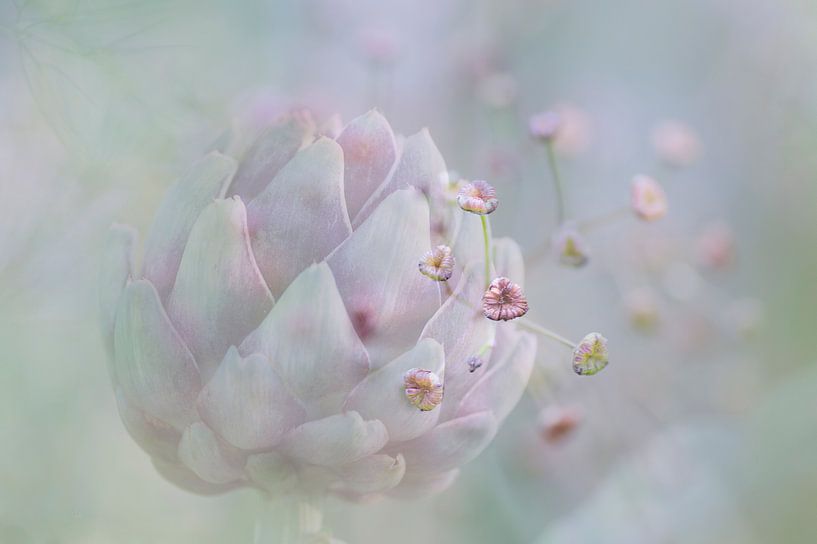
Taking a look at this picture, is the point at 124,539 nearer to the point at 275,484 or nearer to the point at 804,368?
the point at 275,484

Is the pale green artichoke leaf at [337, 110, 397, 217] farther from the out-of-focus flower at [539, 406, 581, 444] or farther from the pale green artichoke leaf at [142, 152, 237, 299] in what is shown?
the out-of-focus flower at [539, 406, 581, 444]

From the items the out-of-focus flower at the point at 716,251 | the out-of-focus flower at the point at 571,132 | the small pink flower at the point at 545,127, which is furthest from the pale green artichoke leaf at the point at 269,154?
the out-of-focus flower at the point at 716,251

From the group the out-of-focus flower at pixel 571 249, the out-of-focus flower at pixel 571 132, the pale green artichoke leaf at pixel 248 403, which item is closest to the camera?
the pale green artichoke leaf at pixel 248 403

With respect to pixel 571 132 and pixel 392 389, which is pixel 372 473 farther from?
pixel 571 132

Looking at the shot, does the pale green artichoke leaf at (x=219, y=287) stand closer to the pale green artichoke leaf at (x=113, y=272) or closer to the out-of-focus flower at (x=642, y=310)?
the pale green artichoke leaf at (x=113, y=272)

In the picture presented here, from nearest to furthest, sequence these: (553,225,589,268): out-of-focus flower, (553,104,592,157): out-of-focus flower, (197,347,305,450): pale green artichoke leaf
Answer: (197,347,305,450): pale green artichoke leaf → (553,225,589,268): out-of-focus flower → (553,104,592,157): out-of-focus flower

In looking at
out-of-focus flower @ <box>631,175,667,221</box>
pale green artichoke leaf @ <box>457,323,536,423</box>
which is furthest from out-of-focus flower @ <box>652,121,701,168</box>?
pale green artichoke leaf @ <box>457,323,536,423</box>
